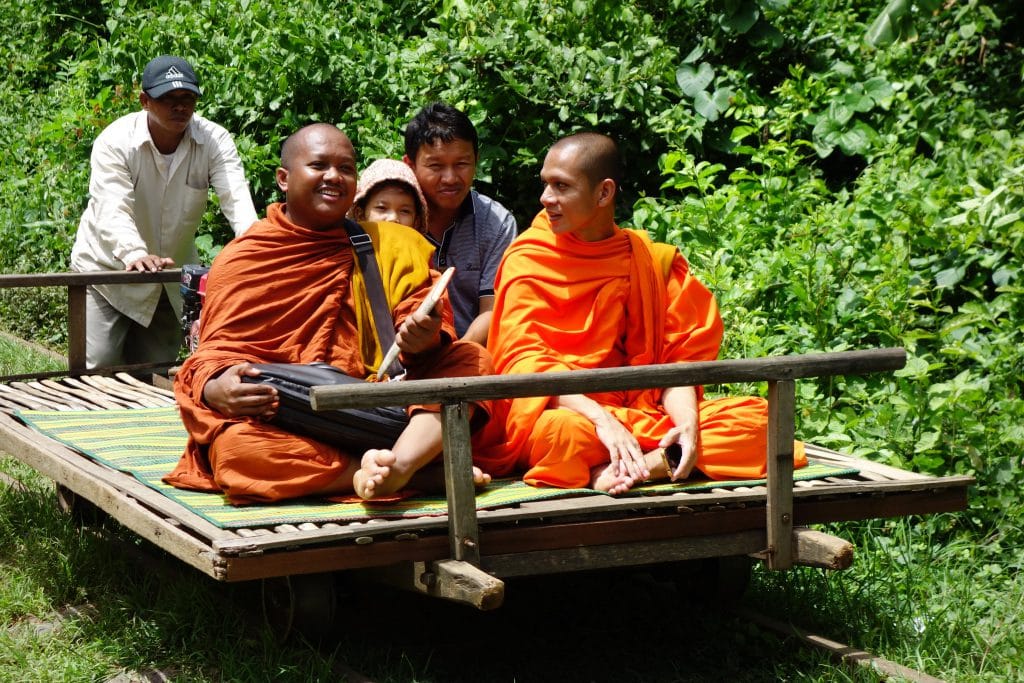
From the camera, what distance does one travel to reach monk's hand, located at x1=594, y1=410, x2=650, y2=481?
13.5 feet

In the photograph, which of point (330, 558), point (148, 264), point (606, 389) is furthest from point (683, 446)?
point (148, 264)

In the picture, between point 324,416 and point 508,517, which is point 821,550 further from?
point 324,416

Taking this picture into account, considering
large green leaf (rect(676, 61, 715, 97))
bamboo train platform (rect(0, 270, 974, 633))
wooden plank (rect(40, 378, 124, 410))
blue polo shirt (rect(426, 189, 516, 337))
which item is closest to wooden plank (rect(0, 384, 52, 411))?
wooden plank (rect(40, 378, 124, 410))

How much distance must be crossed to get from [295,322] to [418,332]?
595 millimetres

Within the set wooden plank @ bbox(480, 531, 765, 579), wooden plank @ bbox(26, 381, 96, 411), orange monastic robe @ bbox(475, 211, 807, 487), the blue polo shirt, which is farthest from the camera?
wooden plank @ bbox(26, 381, 96, 411)

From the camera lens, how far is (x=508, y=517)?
3697 mm

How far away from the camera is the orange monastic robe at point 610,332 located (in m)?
4.35

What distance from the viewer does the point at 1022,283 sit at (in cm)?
579

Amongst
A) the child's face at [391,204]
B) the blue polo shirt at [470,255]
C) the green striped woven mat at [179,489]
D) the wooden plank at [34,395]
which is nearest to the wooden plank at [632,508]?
the green striped woven mat at [179,489]

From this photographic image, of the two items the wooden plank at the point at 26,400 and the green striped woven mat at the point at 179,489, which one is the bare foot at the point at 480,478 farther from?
the wooden plank at the point at 26,400

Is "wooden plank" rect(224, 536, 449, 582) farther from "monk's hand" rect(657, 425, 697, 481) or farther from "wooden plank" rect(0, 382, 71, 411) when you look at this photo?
"wooden plank" rect(0, 382, 71, 411)

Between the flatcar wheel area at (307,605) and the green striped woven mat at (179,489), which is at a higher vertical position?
the green striped woven mat at (179,489)

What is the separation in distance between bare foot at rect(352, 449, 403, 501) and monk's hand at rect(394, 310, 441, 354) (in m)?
0.37

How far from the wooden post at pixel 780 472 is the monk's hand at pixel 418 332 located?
1.06 metres
